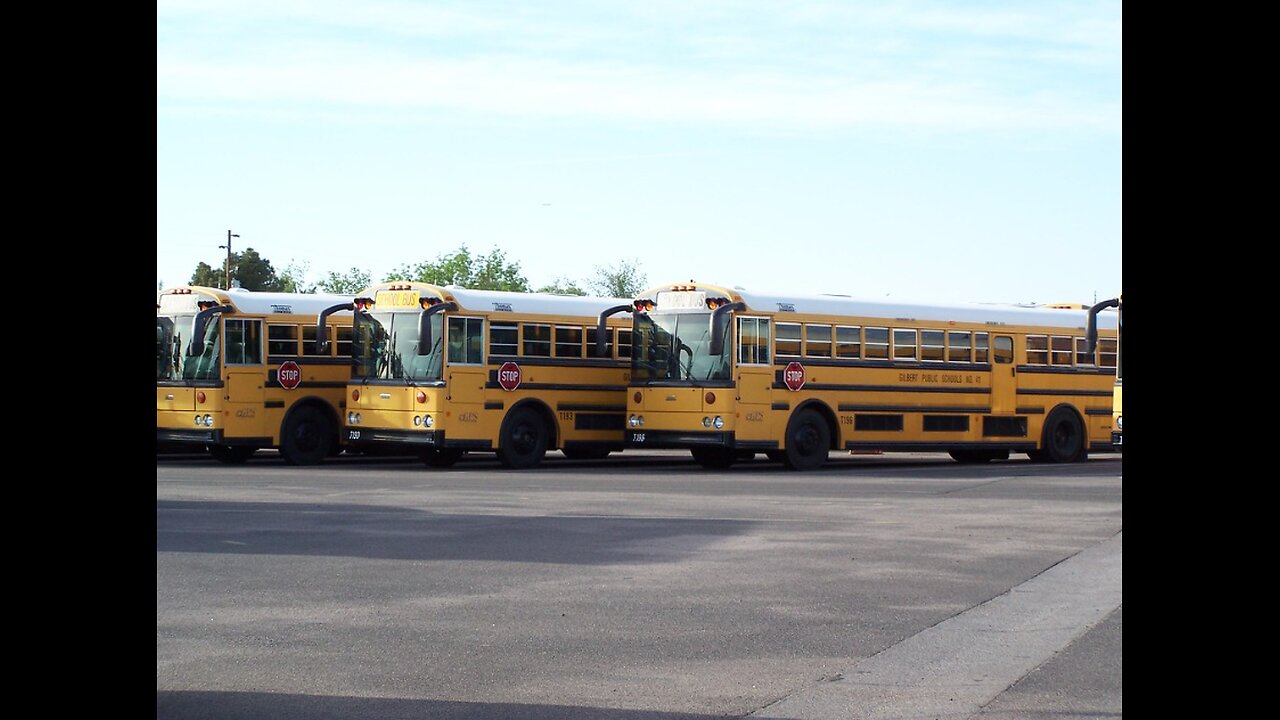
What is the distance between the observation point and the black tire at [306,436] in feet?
88.7

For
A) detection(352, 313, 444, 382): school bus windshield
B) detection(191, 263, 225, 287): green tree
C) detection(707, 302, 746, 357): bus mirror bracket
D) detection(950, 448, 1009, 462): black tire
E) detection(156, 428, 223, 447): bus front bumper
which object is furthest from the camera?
detection(191, 263, 225, 287): green tree

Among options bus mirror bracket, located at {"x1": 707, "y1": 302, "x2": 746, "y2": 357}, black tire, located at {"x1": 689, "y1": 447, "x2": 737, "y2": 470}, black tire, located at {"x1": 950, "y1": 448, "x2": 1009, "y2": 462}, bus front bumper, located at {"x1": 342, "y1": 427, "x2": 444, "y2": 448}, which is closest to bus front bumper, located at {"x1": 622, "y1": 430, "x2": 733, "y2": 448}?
bus mirror bracket, located at {"x1": 707, "y1": 302, "x2": 746, "y2": 357}

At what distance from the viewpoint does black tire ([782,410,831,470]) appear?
87.0 feet

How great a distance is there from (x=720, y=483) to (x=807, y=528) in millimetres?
7251

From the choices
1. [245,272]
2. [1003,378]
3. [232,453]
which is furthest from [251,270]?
[1003,378]

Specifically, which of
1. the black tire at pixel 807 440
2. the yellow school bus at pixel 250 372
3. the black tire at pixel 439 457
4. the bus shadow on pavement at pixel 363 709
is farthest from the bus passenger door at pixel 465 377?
the bus shadow on pavement at pixel 363 709

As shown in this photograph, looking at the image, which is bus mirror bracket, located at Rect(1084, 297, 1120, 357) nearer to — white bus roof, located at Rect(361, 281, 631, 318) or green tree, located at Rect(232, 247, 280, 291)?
white bus roof, located at Rect(361, 281, 631, 318)

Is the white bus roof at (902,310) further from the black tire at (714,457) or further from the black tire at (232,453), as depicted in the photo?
the black tire at (232,453)

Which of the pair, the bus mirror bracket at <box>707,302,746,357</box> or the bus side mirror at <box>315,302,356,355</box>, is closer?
the bus mirror bracket at <box>707,302,746,357</box>

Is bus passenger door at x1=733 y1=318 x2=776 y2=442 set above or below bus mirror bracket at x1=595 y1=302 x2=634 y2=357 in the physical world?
below

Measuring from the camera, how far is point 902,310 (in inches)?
1101

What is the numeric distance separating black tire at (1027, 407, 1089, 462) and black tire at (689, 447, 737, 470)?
590 cm

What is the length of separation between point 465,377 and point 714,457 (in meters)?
5.37

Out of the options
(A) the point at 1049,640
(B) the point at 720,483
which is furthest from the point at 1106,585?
(B) the point at 720,483
